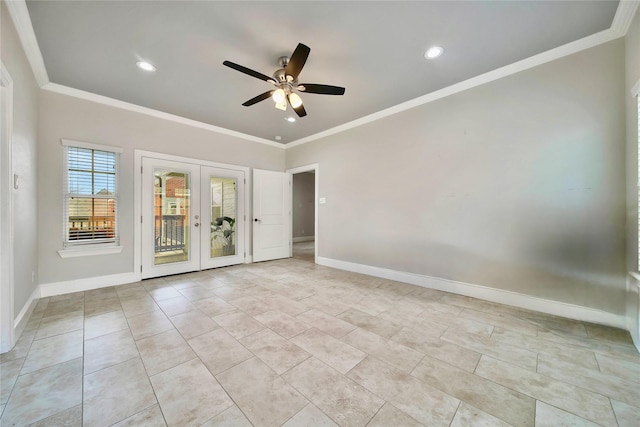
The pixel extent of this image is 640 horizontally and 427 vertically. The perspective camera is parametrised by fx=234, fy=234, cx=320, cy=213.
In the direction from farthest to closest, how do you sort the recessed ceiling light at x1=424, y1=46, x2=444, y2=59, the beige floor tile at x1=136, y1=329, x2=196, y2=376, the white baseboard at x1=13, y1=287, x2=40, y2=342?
1. the recessed ceiling light at x1=424, y1=46, x2=444, y2=59
2. the white baseboard at x1=13, y1=287, x2=40, y2=342
3. the beige floor tile at x1=136, y1=329, x2=196, y2=376

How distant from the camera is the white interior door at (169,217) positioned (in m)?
4.05

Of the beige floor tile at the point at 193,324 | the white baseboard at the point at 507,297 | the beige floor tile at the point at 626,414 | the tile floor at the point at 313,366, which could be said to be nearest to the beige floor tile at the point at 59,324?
the tile floor at the point at 313,366

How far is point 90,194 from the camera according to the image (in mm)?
3543

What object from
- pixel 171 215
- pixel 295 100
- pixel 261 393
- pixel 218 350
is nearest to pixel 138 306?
pixel 218 350

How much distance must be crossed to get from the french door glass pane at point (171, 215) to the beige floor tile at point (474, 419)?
461cm

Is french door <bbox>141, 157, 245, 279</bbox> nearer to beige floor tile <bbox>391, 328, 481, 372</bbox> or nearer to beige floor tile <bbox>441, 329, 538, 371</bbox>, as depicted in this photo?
beige floor tile <bbox>391, 328, 481, 372</bbox>

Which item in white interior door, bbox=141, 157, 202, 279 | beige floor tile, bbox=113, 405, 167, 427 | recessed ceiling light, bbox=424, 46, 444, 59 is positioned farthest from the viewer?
white interior door, bbox=141, 157, 202, 279

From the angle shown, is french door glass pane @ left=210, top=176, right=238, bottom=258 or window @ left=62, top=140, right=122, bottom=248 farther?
french door glass pane @ left=210, top=176, right=238, bottom=258

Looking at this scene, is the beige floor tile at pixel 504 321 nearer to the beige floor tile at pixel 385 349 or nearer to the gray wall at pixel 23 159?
the beige floor tile at pixel 385 349

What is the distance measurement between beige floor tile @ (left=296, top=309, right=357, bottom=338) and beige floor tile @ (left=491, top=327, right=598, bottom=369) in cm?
137

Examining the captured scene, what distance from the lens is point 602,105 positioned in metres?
2.45

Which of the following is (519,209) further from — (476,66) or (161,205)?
(161,205)

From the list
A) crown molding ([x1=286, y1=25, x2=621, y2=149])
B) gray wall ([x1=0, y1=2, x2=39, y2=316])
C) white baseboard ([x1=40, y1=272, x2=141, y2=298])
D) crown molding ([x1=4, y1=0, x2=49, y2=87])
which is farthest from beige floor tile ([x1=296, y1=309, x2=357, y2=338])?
crown molding ([x1=4, y1=0, x2=49, y2=87])

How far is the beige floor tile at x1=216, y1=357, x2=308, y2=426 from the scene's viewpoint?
4.49 feet
